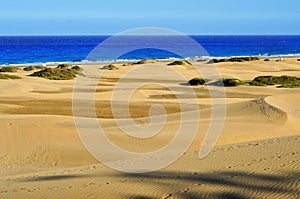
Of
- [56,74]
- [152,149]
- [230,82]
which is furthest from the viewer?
[56,74]

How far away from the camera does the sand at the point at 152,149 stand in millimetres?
9891

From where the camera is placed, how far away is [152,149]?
15.6 metres

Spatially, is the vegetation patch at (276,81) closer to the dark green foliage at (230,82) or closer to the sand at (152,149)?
the dark green foliage at (230,82)

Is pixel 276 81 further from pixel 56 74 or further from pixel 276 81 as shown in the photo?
pixel 56 74

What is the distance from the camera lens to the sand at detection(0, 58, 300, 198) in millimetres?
9891

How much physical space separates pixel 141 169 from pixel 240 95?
1809cm

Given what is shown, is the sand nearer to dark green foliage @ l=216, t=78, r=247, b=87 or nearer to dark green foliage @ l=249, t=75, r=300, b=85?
dark green foliage @ l=216, t=78, r=247, b=87

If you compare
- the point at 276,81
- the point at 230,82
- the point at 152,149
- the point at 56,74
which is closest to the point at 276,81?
the point at 276,81

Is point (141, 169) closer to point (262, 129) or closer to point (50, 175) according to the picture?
point (50, 175)

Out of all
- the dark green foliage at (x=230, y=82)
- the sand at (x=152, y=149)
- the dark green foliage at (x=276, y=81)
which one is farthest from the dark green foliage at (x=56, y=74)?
the dark green foliage at (x=276, y=81)

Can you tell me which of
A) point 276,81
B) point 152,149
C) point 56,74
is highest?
point 56,74

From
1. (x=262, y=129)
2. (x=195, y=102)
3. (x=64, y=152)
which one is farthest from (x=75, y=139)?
(x=195, y=102)

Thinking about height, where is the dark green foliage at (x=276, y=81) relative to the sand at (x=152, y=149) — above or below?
above

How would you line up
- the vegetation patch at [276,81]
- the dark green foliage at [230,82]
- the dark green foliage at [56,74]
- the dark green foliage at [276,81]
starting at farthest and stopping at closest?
1. the dark green foliage at [56,74]
2. the dark green foliage at [276,81]
3. the vegetation patch at [276,81]
4. the dark green foliage at [230,82]
